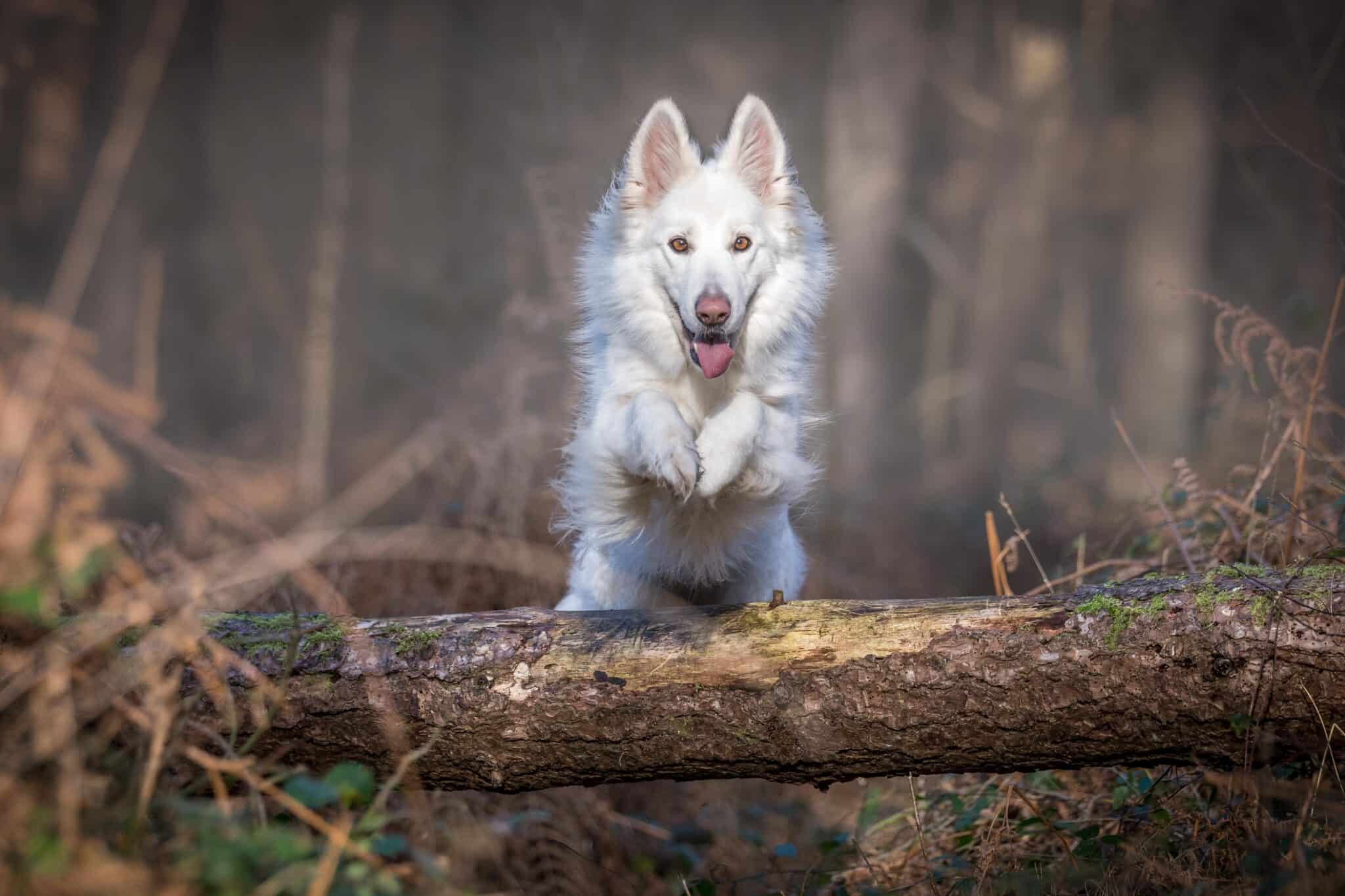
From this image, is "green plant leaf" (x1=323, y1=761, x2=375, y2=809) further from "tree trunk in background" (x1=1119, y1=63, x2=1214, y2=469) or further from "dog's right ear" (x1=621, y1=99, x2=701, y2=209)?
"tree trunk in background" (x1=1119, y1=63, x2=1214, y2=469)

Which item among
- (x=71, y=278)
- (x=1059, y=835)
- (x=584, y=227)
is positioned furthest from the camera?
(x=584, y=227)

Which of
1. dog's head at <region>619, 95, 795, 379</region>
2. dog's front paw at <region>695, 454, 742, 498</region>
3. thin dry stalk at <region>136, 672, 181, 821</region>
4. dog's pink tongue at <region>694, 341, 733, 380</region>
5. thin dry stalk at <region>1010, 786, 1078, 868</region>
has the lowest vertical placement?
thin dry stalk at <region>1010, 786, 1078, 868</region>

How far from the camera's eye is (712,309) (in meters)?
3.79

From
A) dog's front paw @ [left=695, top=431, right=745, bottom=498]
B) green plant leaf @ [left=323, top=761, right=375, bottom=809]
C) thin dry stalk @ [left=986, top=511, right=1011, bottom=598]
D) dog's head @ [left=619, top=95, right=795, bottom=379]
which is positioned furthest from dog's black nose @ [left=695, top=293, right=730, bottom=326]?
green plant leaf @ [left=323, top=761, right=375, bottom=809]

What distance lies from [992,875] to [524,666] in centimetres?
172

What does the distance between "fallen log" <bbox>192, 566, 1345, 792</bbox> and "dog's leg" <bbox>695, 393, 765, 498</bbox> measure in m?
0.56

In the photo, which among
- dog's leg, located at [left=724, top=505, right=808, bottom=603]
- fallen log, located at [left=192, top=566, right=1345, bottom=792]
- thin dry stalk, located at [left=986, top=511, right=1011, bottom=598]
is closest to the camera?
fallen log, located at [left=192, top=566, right=1345, bottom=792]

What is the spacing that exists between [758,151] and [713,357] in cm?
112

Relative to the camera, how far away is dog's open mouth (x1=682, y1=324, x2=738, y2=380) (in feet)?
12.6

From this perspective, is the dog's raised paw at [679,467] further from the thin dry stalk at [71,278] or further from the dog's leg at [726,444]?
the thin dry stalk at [71,278]

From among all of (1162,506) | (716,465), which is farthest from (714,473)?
(1162,506)

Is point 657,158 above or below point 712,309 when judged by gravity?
above

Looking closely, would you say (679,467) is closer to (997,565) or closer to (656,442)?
(656,442)

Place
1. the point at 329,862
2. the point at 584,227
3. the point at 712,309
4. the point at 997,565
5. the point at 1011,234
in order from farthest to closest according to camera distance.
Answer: the point at 1011,234
the point at 584,227
the point at 997,565
the point at 712,309
the point at 329,862
